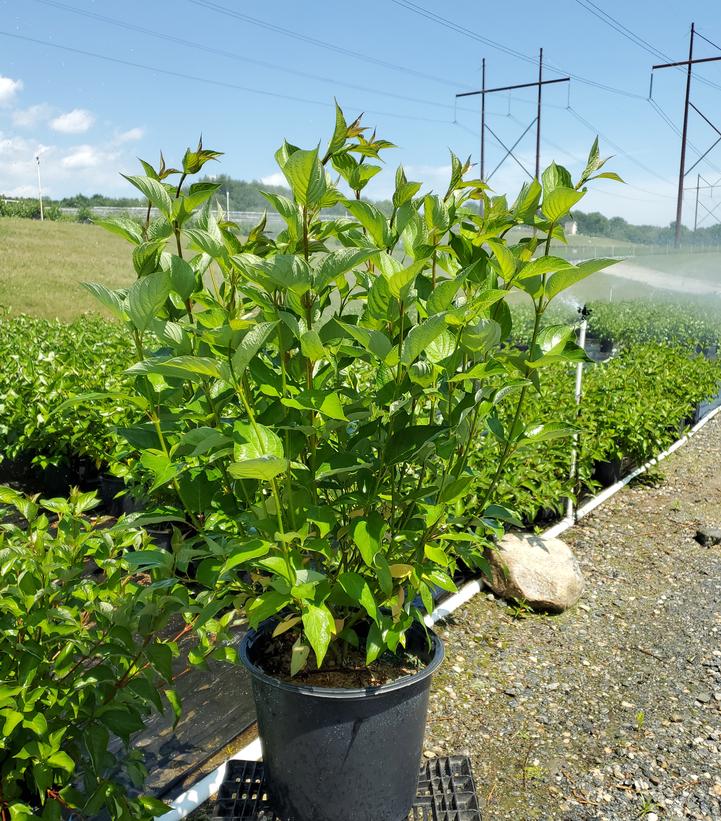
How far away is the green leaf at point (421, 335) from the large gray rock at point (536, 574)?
2095mm

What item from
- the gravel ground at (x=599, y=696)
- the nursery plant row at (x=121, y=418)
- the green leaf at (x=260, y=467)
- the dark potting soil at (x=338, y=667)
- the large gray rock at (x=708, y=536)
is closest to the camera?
the green leaf at (x=260, y=467)

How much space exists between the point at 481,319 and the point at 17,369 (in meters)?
3.45

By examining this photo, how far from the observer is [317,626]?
4.20ft

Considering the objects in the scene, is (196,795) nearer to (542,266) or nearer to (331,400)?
(331,400)

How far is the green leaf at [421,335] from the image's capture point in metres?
1.17

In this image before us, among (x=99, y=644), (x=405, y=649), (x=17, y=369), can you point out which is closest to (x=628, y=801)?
(x=405, y=649)

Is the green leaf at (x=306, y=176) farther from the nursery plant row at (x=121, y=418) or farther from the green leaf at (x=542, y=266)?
the nursery plant row at (x=121, y=418)

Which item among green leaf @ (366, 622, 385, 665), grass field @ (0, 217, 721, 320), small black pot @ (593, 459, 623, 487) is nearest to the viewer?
green leaf @ (366, 622, 385, 665)

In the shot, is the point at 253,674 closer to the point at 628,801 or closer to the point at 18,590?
the point at 18,590

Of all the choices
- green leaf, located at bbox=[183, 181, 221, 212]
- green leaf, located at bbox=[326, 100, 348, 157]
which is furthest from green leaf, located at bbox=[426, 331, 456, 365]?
green leaf, located at bbox=[183, 181, 221, 212]

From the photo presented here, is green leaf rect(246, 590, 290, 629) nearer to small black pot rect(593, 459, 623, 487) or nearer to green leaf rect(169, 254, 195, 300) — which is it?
green leaf rect(169, 254, 195, 300)

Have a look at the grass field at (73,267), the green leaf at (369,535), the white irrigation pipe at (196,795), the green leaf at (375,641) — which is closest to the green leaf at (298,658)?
the green leaf at (375,641)

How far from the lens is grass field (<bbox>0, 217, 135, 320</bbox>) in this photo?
16125 mm

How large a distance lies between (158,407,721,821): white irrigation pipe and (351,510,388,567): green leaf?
40 centimetres
